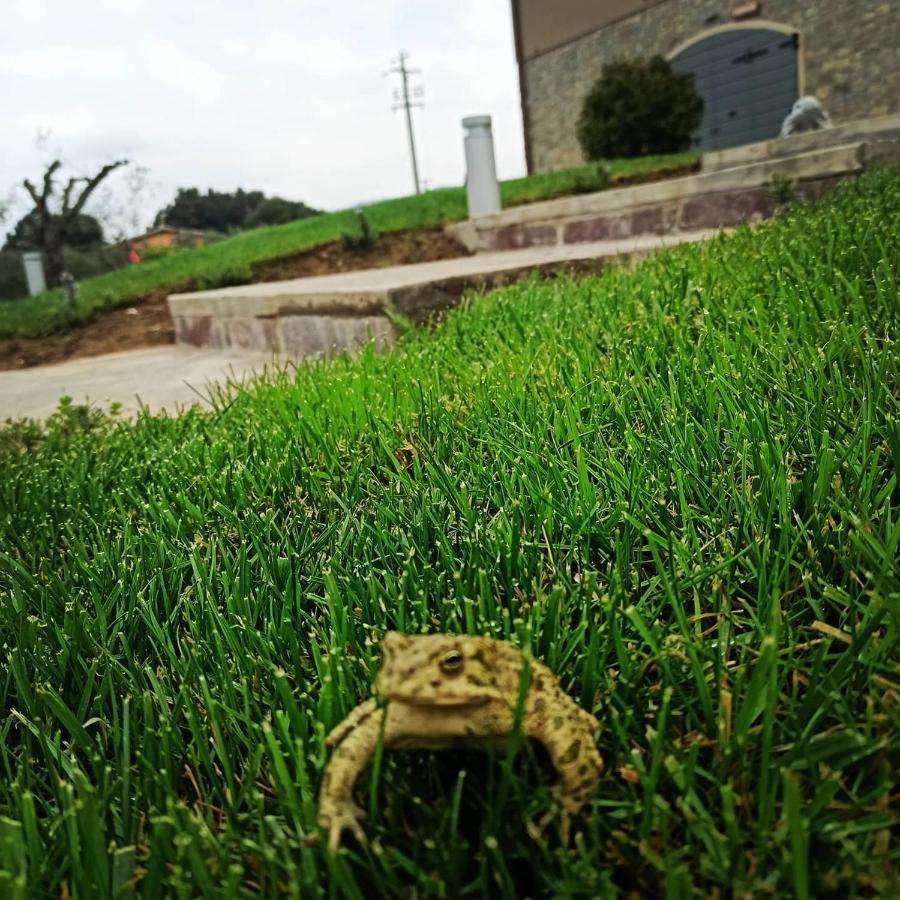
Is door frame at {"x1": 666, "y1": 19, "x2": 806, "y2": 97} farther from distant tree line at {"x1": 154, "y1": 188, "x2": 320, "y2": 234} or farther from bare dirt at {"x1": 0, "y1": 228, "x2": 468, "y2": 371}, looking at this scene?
distant tree line at {"x1": 154, "y1": 188, "x2": 320, "y2": 234}

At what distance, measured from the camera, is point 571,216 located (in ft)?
22.6

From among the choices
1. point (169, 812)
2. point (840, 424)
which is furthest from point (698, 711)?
point (840, 424)

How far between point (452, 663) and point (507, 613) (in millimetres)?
363

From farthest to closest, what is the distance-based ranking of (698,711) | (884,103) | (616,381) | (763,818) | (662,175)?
1. (884,103)
2. (662,175)
3. (616,381)
4. (698,711)
5. (763,818)

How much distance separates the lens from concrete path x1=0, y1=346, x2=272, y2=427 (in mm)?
4219

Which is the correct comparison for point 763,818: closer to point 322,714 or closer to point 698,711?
point 698,711

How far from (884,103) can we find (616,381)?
17.6 metres

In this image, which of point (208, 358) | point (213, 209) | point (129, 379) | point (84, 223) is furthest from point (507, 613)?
point (213, 209)

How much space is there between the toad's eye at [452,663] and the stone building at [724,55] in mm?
18733

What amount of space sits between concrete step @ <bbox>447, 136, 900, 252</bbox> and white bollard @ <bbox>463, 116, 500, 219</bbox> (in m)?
0.43

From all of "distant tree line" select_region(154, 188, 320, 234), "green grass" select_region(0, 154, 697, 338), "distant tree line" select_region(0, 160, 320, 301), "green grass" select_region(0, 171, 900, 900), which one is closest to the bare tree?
"distant tree line" select_region(0, 160, 320, 301)

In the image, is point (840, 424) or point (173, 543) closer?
point (840, 424)

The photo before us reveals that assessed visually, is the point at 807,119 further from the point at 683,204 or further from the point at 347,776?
the point at 347,776

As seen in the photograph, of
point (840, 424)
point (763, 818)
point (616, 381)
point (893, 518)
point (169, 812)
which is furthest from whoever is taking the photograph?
point (616, 381)
